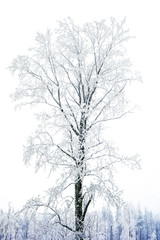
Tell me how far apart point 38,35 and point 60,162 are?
3.75m

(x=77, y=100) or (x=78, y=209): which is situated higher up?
(x=77, y=100)

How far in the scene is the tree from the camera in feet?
21.1

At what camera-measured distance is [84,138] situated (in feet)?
21.5

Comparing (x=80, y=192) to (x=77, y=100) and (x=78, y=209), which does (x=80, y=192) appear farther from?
(x=77, y=100)

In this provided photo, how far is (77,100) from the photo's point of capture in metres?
7.66

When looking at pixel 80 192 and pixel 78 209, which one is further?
pixel 78 209

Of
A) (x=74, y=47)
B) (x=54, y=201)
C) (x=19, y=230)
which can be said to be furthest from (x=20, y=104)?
(x=19, y=230)

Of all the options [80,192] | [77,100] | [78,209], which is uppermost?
[77,100]

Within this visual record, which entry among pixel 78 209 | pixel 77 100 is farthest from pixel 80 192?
pixel 77 100

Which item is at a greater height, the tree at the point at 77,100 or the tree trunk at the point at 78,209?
the tree at the point at 77,100

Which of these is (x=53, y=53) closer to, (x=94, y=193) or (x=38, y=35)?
(x=38, y=35)

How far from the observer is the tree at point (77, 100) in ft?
21.1

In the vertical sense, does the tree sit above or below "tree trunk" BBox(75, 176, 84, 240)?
above

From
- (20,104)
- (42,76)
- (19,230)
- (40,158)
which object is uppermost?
(42,76)
